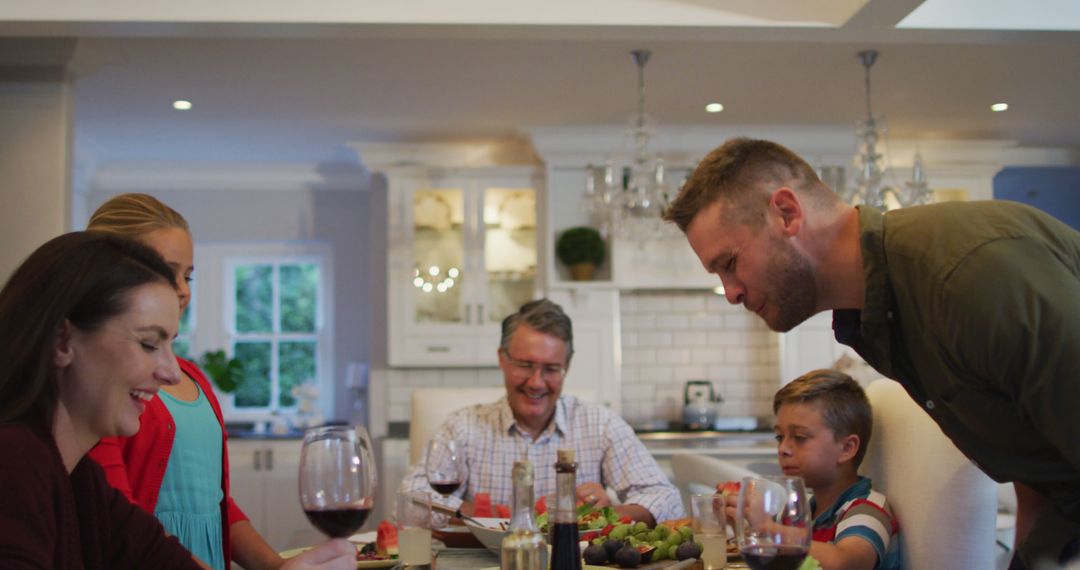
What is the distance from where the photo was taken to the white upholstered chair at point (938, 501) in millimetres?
2012

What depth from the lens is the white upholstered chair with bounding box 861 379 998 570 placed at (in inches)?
79.2

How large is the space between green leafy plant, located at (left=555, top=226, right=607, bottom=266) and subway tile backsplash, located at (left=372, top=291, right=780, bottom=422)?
0.53 meters

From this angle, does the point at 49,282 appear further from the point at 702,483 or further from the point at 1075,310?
the point at 702,483

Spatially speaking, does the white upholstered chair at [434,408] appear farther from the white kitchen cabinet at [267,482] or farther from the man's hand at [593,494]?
the white kitchen cabinet at [267,482]

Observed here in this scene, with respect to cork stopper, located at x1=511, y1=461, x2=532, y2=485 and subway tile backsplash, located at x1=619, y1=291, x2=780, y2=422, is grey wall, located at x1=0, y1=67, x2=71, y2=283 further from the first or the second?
cork stopper, located at x1=511, y1=461, x2=532, y2=485

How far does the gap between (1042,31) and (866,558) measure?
278 centimetres

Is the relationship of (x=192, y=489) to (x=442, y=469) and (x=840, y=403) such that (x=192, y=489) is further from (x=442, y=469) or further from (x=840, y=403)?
(x=840, y=403)

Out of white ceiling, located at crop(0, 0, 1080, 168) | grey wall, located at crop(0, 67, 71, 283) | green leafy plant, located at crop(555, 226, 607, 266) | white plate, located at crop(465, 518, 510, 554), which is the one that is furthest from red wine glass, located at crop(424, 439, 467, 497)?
green leafy plant, located at crop(555, 226, 607, 266)

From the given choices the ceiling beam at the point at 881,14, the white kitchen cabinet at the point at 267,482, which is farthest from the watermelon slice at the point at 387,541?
the white kitchen cabinet at the point at 267,482

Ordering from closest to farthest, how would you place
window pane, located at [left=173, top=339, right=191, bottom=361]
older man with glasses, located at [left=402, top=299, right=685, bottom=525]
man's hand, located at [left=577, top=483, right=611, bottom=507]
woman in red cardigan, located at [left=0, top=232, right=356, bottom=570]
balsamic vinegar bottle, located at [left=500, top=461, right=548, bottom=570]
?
woman in red cardigan, located at [left=0, top=232, right=356, bottom=570] → balsamic vinegar bottle, located at [left=500, top=461, right=548, bottom=570] → man's hand, located at [left=577, top=483, right=611, bottom=507] → older man with glasses, located at [left=402, top=299, right=685, bottom=525] → window pane, located at [left=173, top=339, right=191, bottom=361]

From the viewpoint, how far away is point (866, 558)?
198 cm

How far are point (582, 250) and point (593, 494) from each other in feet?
10.9

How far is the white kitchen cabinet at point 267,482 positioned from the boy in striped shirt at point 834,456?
Result: 13.7 ft

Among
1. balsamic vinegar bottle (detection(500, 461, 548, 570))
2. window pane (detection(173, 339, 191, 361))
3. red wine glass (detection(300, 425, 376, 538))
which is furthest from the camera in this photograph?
window pane (detection(173, 339, 191, 361))
